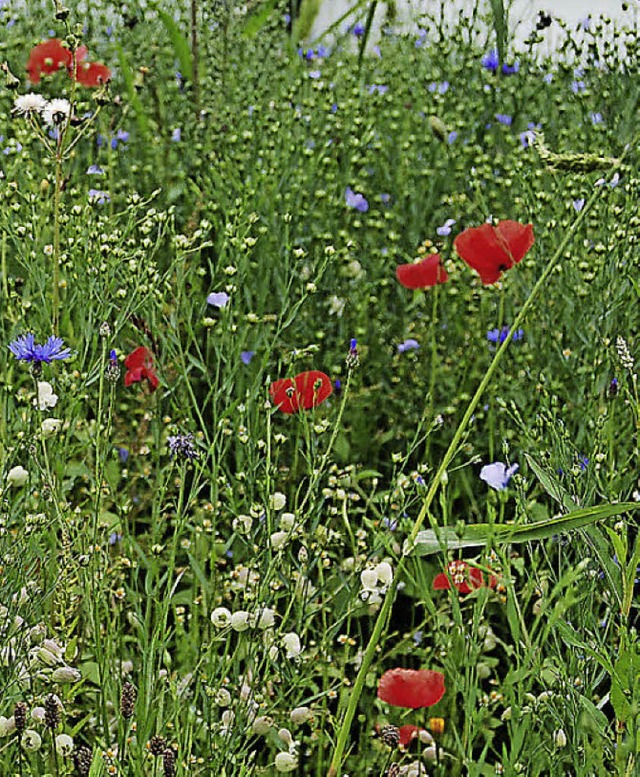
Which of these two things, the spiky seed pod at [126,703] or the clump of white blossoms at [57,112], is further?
the clump of white blossoms at [57,112]

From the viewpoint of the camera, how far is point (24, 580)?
4.02 feet

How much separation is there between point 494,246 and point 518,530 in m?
0.70

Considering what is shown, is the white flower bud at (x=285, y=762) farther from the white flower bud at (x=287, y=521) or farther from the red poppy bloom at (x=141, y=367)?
the red poppy bloom at (x=141, y=367)

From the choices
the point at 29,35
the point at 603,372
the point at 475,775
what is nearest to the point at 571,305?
the point at 603,372

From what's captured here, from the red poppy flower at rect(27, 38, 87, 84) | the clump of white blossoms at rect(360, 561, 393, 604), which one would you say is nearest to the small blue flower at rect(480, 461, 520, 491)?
the clump of white blossoms at rect(360, 561, 393, 604)

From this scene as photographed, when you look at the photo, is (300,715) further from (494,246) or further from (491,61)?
(491,61)

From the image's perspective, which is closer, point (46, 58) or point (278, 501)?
point (278, 501)

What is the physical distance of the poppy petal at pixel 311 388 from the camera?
1.45m

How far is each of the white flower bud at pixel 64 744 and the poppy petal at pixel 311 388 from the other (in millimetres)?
490

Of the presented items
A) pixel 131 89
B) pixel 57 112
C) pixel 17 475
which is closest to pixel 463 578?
pixel 17 475

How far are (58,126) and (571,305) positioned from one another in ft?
3.20

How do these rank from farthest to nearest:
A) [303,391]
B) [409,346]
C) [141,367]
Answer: [409,346], [141,367], [303,391]

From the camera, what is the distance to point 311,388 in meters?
1.49

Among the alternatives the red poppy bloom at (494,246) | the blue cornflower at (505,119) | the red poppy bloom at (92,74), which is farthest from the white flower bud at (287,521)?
the blue cornflower at (505,119)
